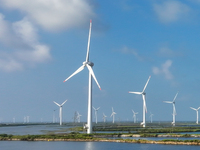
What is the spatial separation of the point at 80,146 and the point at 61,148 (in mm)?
4322

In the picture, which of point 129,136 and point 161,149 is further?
point 129,136

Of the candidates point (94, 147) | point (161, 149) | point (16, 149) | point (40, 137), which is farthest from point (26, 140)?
point (161, 149)

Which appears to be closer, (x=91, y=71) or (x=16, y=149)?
(x=16, y=149)

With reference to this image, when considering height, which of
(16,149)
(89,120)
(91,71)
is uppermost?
(91,71)

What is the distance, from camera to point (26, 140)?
7506cm

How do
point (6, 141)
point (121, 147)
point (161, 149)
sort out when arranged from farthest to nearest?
1. point (6, 141)
2. point (121, 147)
3. point (161, 149)

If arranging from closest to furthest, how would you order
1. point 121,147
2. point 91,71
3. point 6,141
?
point 121,147, point 6,141, point 91,71

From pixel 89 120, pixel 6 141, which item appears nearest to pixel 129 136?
pixel 89 120

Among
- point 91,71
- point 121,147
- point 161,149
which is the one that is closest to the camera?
point 161,149

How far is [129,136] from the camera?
81.1m

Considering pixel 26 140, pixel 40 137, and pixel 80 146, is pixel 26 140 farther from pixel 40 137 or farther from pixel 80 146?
pixel 80 146

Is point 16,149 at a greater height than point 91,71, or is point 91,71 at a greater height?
point 91,71

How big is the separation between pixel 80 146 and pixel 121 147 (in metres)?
8.62

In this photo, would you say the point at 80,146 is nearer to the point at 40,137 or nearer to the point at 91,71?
the point at 40,137
